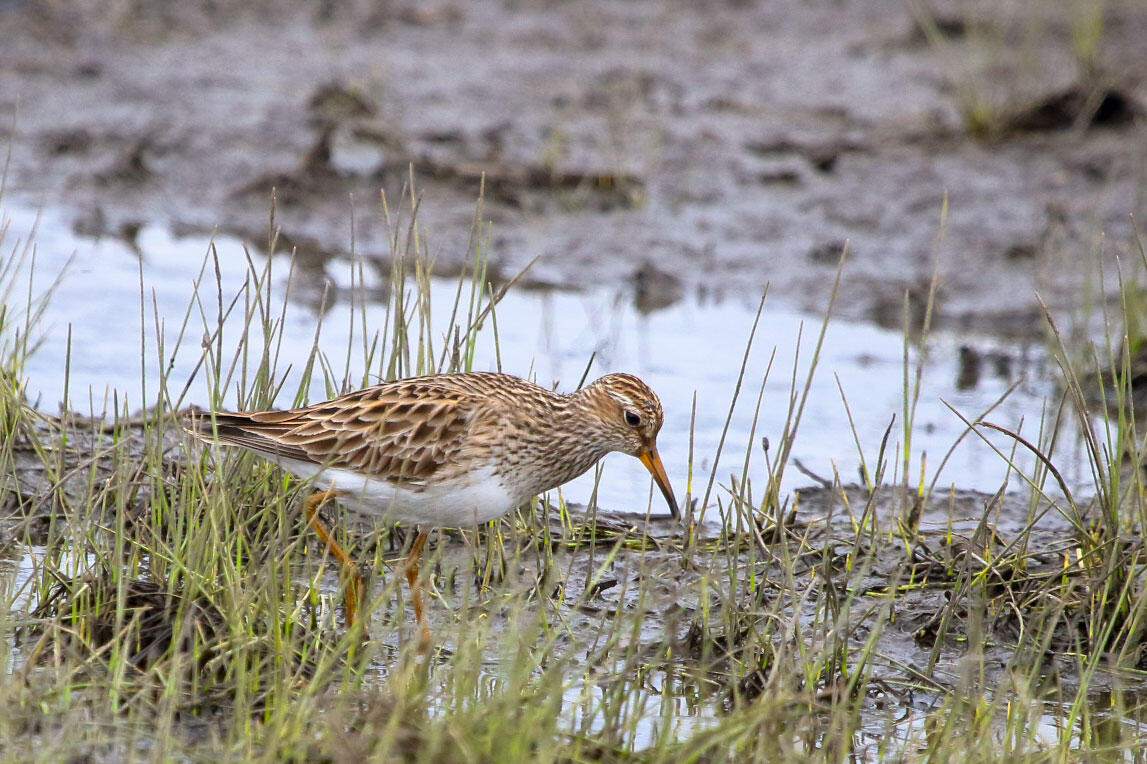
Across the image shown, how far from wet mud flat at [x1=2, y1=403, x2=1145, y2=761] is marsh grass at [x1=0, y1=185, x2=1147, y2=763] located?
19mm

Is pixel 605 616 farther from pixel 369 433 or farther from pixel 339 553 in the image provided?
pixel 369 433

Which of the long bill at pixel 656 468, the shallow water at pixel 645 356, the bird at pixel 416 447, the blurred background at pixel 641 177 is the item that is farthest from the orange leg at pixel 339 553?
the blurred background at pixel 641 177

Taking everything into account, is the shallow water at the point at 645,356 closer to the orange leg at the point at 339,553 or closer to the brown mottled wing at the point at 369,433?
the brown mottled wing at the point at 369,433

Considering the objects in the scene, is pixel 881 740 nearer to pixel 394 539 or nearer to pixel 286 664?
pixel 286 664

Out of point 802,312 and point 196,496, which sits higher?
point 802,312

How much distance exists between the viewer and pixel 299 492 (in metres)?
6.26

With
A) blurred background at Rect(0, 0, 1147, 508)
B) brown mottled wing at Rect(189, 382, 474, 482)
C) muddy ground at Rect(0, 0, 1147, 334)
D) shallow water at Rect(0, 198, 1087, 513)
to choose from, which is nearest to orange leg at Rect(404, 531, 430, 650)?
brown mottled wing at Rect(189, 382, 474, 482)

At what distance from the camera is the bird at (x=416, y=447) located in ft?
19.3

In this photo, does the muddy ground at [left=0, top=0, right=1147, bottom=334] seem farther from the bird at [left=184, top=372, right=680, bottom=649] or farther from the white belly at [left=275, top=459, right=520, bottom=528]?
the white belly at [left=275, top=459, right=520, bottom=528]

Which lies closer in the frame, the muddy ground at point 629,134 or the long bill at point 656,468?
the long bill at point 656,468

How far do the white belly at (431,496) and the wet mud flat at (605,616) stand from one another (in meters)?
0.25

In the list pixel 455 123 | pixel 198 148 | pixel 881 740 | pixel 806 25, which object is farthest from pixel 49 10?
pixel 881 740

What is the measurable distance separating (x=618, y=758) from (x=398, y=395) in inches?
78.7

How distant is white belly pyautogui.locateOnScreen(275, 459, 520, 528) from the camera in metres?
5.89
